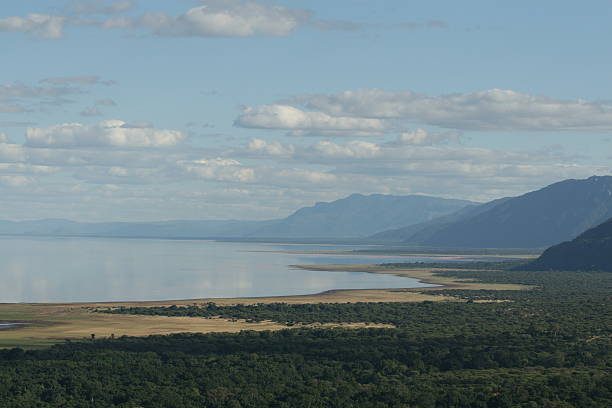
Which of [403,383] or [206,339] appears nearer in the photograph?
[403,383]

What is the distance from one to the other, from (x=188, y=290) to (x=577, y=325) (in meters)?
99.1

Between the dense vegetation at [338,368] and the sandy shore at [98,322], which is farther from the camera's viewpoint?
the sandy shore at [98,322]

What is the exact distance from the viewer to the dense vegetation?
7194 cm

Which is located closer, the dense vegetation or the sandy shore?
the dense vegetation

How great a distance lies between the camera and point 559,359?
88312mm

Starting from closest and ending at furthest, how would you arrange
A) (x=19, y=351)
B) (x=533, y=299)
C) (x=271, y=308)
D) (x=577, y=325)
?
(x=19, y=351) < (x=577, y=325) < (x=271, y=308) < (x=533, y=299)

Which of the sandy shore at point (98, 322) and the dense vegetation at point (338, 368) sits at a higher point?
the sandy shore at point (98, 322)

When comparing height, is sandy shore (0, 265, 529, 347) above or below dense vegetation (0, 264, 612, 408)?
above

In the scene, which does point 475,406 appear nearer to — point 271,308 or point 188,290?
point 271,308

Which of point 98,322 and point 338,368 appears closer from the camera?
point 338,368

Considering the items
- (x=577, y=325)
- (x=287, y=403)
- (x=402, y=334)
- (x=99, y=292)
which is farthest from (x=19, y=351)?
(x=99, y=292)

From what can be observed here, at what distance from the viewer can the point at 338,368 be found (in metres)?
86.0

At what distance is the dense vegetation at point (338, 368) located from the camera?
236 feet

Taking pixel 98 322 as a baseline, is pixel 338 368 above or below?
below
